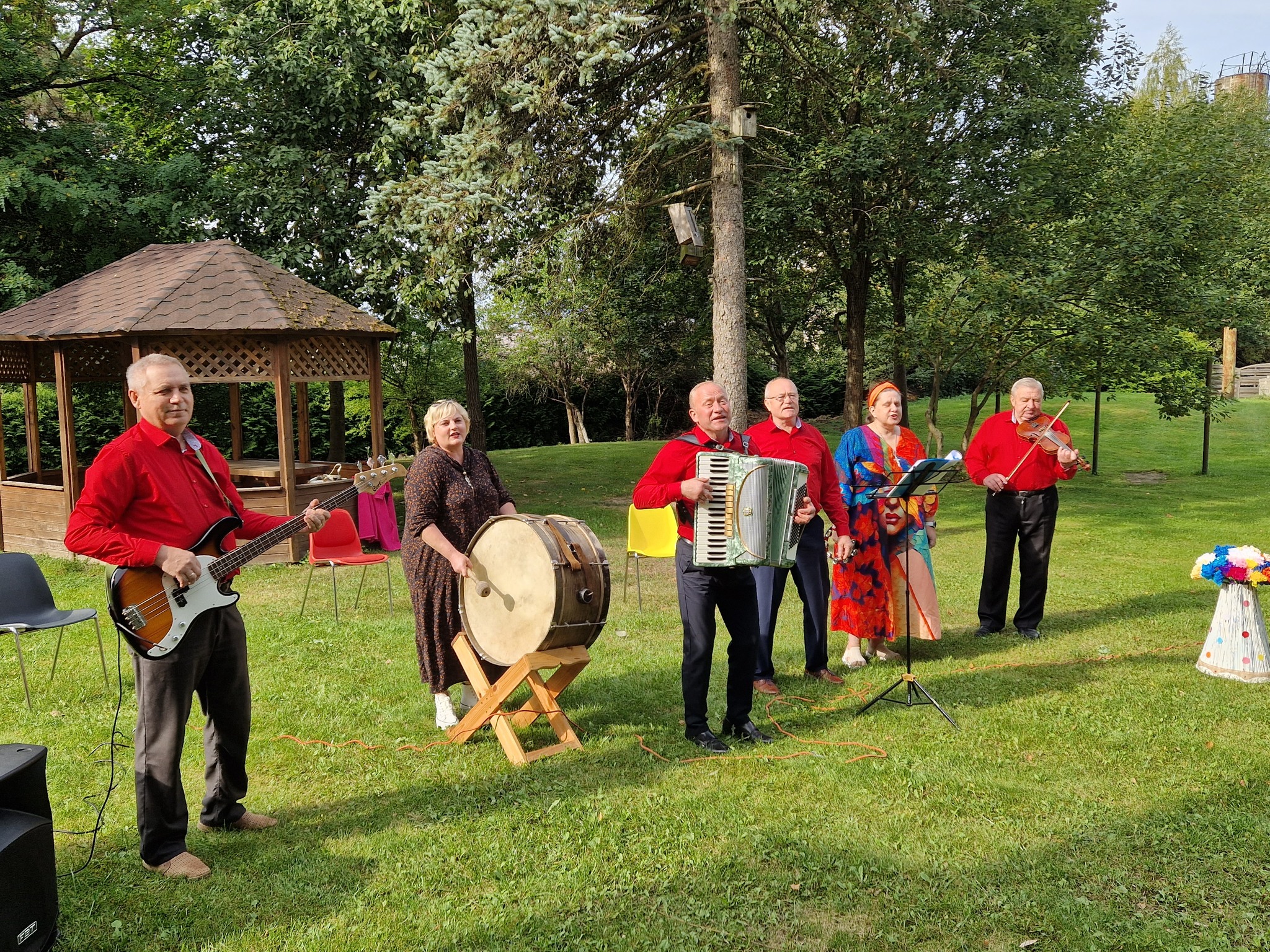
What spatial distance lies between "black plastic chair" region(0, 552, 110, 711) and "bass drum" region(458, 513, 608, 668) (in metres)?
3.22

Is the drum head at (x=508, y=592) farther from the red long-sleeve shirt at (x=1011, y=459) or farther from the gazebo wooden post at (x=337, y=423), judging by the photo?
the gazebo wooden post at (x=337, y=423)

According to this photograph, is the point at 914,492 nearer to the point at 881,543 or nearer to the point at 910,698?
the point at 881,543

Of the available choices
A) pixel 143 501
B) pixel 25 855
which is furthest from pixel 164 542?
pixel 25 855

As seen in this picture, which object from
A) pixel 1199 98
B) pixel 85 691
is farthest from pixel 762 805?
pixel 1199 98

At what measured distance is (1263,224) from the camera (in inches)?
1022

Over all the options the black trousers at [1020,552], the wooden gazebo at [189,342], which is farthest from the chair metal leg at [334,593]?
the black trousers at [1020,552]

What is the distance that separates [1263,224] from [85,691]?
29351 mm

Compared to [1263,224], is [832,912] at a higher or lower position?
lower

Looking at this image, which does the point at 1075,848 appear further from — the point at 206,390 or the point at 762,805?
the point at 206,390

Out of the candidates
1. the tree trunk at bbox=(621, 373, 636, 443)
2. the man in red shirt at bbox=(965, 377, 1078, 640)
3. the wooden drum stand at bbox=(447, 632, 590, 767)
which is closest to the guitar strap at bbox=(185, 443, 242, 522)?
the wooden drum stand at bbox=(447, 632, 590, 767)

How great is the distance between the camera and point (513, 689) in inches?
229

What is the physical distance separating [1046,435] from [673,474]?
12.6 ft

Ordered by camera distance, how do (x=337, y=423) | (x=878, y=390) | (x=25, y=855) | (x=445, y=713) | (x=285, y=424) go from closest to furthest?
(x=25, y=855)
(x=445, y=713)
(x=878, y=390)
(x=285, y=424)
(x=337, y=423)

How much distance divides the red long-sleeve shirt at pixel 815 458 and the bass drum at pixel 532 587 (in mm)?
1590
